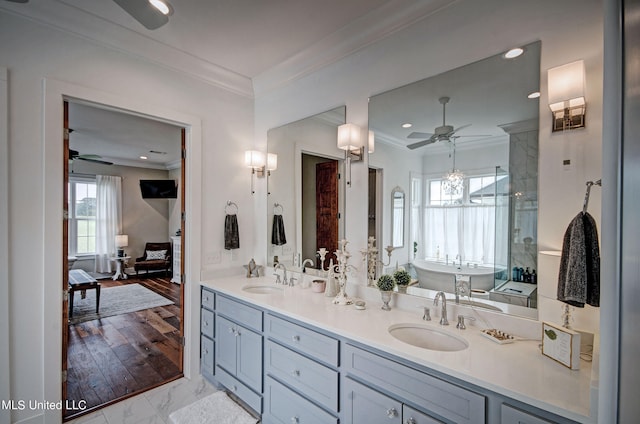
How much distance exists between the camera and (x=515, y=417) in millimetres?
1041

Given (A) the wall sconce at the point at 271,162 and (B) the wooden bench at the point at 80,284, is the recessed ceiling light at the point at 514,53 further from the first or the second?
(B) the wooden bench at the point at 80,284

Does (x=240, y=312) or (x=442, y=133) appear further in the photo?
(x=240, y=312)

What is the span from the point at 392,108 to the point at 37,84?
2.38 meters

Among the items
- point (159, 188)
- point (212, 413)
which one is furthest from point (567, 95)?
point (159, 188)

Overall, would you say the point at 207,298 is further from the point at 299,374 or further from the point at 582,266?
the point at 582,266

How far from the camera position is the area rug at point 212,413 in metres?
2.02

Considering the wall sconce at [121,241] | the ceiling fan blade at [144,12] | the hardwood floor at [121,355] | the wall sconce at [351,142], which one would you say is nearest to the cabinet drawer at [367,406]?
the wall sconce at [351,142]

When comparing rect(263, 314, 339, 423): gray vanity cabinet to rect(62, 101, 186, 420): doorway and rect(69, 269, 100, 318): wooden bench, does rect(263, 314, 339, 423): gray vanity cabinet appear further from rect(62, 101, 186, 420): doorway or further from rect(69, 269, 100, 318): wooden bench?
rect(69, 269, 100, 318): wooden bench

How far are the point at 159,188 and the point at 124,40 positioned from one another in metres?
5.71

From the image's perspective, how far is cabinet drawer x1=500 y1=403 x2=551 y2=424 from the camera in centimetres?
101

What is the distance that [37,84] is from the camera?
1.95 m

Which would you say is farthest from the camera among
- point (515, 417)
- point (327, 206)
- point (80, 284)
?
point (80, 284)

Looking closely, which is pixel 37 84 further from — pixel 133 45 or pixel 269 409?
pixel 269 409

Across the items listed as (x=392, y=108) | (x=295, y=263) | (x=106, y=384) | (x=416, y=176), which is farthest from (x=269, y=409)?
(x=392, y=108)
